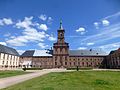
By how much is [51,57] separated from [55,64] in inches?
229

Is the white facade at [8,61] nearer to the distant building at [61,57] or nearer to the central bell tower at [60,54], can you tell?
the distant building at [61,57]

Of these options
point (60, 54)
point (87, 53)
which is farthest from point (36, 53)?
point (87, 53)

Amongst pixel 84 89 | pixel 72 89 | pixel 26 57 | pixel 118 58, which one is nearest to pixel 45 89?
pixel 72 89

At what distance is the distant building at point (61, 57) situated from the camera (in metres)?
95.2

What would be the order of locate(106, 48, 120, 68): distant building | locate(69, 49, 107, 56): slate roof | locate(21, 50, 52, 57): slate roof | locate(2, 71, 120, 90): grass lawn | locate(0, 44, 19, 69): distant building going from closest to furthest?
1. locate(2, 71, 120, 90): grass lawn
2. locate(0, 44, 19, 69): distant building
3. locate(106, 48, 120, 68): distant building
4. locate(21, 50, 52, 57): slate roof
5. locate(69, 49, 107, 56): slate roof

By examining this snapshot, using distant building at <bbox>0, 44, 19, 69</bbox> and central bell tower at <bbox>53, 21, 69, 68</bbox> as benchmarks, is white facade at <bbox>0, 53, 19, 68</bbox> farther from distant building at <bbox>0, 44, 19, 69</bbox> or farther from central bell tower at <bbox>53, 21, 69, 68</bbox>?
central bell tower at <bbox>53, 21, 69, 68</bbox>

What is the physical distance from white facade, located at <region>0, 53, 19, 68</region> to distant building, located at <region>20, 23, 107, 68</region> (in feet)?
24.8

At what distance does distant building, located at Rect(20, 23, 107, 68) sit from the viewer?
95.2 m

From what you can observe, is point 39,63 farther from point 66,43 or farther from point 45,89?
point 45,89

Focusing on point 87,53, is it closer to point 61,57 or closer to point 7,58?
point 61,57

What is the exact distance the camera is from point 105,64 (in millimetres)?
101500

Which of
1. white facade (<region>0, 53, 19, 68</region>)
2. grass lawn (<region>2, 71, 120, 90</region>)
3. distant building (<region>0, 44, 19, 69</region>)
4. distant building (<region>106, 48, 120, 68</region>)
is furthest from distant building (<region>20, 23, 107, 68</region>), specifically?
grass lawn (<region>2, 71, 120, 90</region>)

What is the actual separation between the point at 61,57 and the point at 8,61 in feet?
105

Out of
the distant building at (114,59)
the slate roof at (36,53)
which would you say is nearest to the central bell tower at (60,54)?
the slate roof at (36,53)
